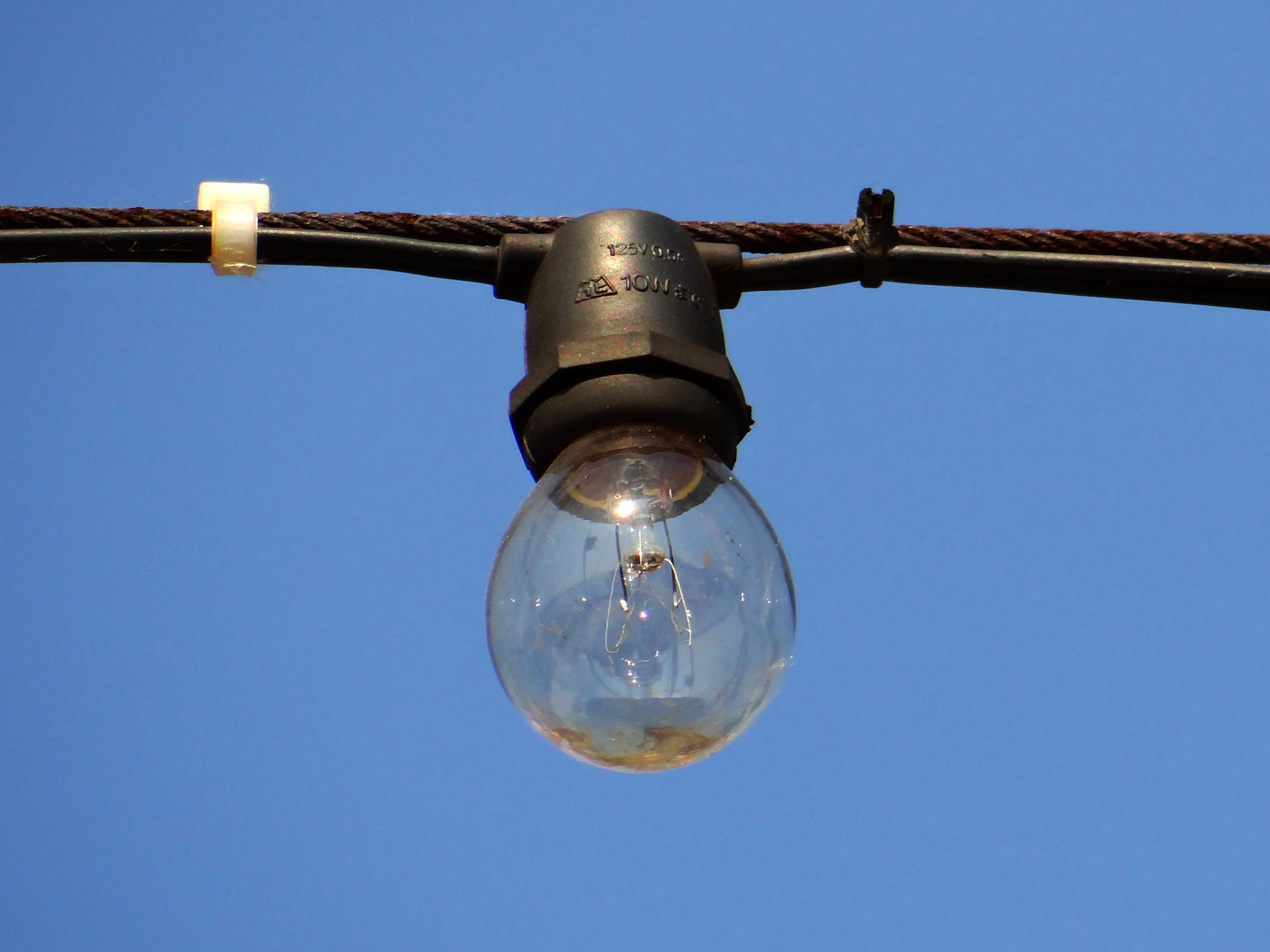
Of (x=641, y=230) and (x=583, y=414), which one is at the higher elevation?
(x=641, y=230)

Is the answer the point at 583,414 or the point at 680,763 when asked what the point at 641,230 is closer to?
the point at 583,414

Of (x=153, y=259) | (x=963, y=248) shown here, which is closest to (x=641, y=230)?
(x=963, y=248)

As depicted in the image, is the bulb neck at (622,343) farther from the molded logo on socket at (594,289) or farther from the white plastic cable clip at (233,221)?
the white plastic cable clip at (233,221)

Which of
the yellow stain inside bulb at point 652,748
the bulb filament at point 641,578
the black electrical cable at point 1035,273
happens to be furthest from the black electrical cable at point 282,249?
the yellow stain inside bulb at point 652,748

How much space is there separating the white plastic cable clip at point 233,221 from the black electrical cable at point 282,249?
0.01 m

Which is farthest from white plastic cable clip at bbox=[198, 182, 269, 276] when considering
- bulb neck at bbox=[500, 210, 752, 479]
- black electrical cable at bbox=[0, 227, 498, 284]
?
bulb neck at bbox=[500, 210, 752, 479]

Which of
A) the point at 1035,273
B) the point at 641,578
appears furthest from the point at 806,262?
the point at 641,578

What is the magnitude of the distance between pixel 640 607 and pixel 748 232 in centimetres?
75

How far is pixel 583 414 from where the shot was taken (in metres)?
2.27

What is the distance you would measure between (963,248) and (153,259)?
1.20 meters

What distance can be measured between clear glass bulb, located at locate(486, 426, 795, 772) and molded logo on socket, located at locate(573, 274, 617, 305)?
0.22 metres

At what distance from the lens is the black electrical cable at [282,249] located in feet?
8.36

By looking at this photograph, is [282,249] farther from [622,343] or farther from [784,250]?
[784,250]

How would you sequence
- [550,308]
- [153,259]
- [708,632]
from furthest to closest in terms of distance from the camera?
[153,259]
[550,308]
[708,632]
